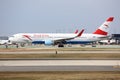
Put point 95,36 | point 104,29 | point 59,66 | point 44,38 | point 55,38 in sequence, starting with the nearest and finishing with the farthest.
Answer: point 59,66 → point 44,38 → point 55,38 → point 95,36 → point 104,29

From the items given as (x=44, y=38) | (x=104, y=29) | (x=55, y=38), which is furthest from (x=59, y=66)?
(x=104, y=29)

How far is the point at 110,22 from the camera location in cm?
11350

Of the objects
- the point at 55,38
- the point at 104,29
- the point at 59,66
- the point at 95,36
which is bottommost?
the point at 59,66

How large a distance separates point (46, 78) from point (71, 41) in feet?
271

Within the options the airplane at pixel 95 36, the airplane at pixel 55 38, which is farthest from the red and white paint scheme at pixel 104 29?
the airplane at pixel 55 38

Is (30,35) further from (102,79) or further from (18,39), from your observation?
(102,79)

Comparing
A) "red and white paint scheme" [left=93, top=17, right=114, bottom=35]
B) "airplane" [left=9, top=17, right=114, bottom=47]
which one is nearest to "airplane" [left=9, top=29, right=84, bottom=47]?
"airplane" [left=9, top=17, right=114, bottom=47]

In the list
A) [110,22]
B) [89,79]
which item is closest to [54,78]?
[89,79]

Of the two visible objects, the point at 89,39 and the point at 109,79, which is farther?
the point at 89,39

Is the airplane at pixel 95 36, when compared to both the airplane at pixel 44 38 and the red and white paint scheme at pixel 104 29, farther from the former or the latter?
the airplane at pixel 44 38

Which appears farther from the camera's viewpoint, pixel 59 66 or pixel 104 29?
pixel 104 29

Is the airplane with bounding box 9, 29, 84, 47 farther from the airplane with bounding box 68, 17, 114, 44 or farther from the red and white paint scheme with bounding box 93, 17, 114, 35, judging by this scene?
the red and white paint scheme with bounding box 93, 17, 114, 35

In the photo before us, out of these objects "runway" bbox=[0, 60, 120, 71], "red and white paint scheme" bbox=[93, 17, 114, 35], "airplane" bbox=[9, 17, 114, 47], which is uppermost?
"red and white paint scheme" bbox=[93, 17, 114, 35]

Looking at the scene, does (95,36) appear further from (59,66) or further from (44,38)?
(59,66)
